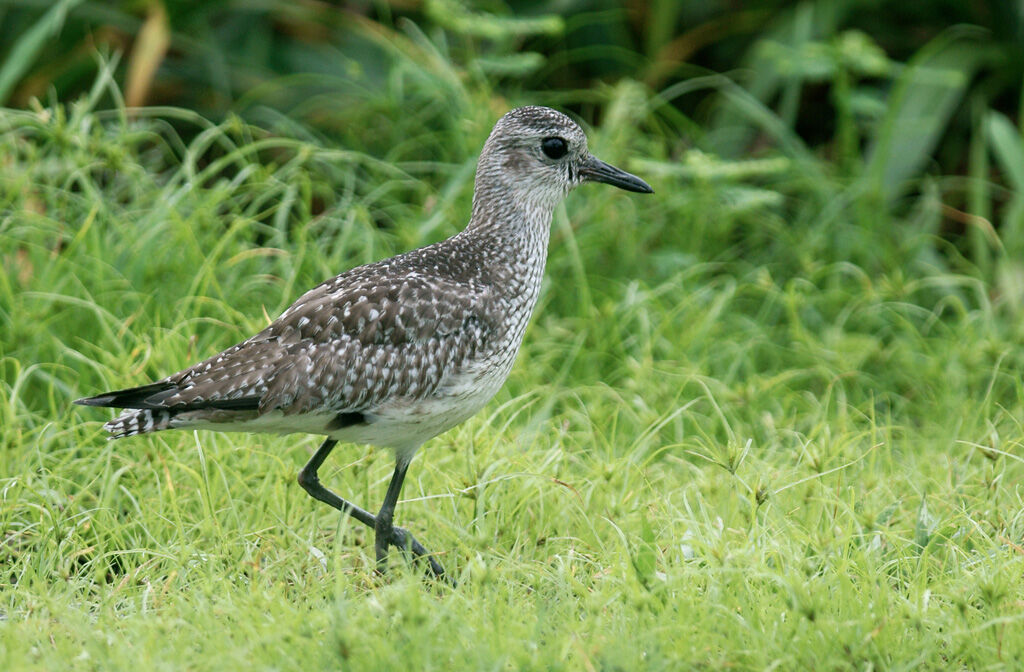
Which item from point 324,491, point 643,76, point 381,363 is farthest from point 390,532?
point 643,76

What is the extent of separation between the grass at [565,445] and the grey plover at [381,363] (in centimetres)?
38

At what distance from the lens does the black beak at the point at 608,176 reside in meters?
5.62

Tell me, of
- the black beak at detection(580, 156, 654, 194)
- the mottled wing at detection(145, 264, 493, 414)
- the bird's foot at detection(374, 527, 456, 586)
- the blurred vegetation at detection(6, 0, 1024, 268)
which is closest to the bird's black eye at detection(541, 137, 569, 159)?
the black beak at detection(580, 156, 654, 194)

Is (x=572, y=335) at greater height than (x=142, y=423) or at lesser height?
lesser

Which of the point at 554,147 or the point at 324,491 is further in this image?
the point at 554,147

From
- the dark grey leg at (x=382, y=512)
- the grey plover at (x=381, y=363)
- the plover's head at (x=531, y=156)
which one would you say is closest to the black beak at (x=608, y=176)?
the plover's head at (x=531, y=156)

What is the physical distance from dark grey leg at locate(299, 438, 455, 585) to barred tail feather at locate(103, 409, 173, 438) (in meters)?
0.69

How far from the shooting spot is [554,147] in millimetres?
5480

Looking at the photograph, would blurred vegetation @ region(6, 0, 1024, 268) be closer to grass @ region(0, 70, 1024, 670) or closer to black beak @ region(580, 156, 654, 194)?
grass @ region(0, 70, 1024, 670)

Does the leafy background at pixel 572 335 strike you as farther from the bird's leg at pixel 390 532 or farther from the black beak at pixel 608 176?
the black beak at pixel 608 176

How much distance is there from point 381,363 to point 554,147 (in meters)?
1.29

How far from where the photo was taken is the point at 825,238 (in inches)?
312

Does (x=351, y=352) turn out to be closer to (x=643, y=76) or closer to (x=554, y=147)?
(x=554, y=147)

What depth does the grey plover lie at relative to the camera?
466cm
